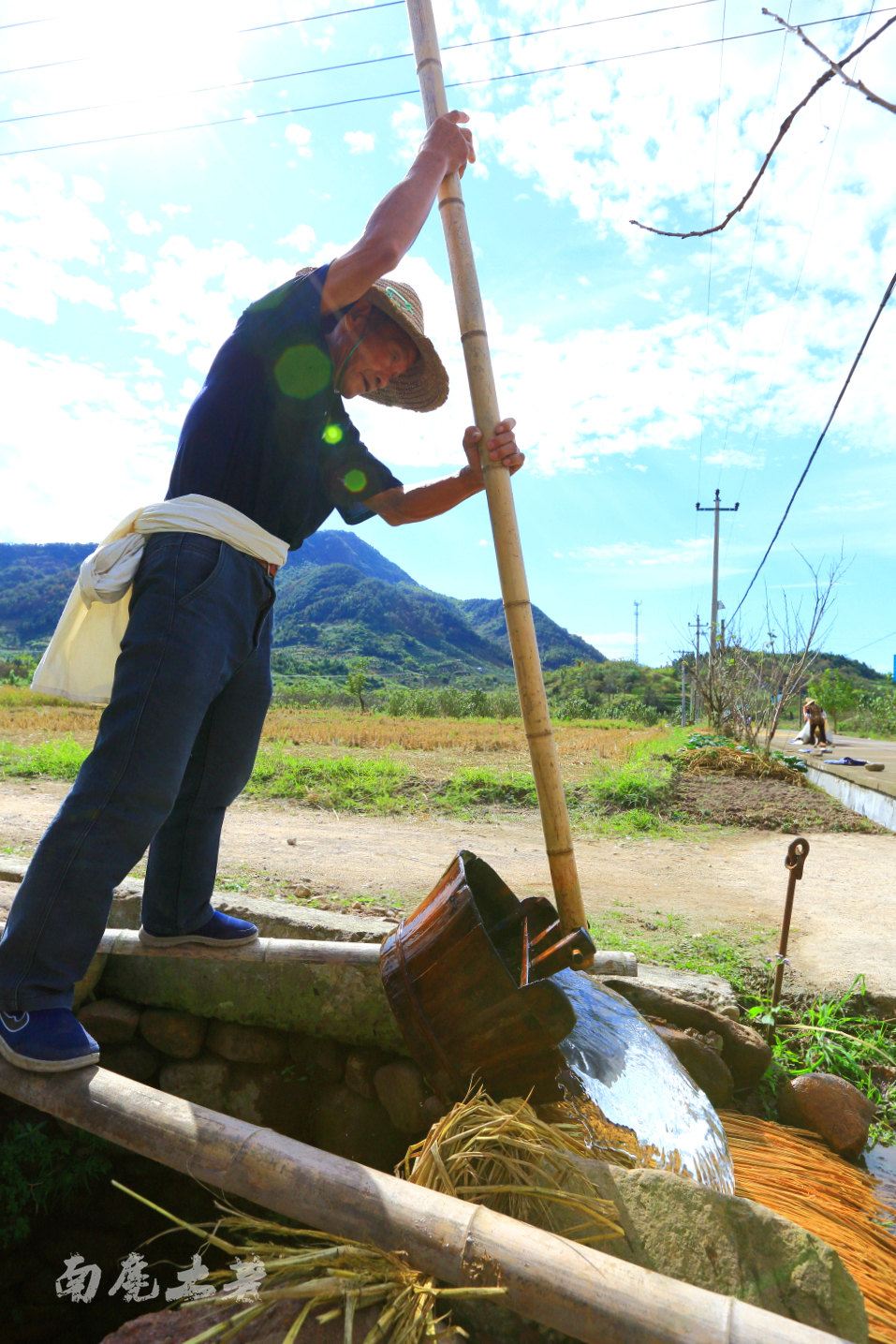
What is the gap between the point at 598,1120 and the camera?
177 centimetres

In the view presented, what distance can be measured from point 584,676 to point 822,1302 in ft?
246

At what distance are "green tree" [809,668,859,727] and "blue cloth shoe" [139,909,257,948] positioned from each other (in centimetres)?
3549

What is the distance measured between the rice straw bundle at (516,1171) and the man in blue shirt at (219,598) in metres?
0.77

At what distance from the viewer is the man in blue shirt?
1.70 metres

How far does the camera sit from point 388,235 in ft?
6.24

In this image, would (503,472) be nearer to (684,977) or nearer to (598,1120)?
(598,1120)

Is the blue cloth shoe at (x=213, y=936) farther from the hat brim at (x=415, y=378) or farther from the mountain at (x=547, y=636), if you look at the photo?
the mountain at (x=547, y=636)

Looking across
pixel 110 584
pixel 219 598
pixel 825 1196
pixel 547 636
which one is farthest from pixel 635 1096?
pixel 547 636

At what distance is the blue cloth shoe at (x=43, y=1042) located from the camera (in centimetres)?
166

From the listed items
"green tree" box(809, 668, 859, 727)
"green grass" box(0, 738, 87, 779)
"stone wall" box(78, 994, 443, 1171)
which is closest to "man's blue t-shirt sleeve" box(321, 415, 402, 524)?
"stone wall" box(78, 994, 443, 1171)

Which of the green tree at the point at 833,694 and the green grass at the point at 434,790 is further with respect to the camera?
the green tree at the point at 833,694

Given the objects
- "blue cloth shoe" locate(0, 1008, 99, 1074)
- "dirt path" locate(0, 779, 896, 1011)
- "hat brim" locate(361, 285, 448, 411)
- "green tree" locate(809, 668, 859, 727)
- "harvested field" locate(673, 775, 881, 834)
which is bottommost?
"dirt path" locate(0, 779, 896, 1011)

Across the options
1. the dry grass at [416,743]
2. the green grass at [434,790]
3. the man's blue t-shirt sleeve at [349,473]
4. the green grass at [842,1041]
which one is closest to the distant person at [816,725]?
the dry grass at [416,743]

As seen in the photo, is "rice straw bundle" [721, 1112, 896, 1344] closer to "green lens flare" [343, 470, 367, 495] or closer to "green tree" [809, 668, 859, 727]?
"green lens flare" [343, 470, 367, 495]
